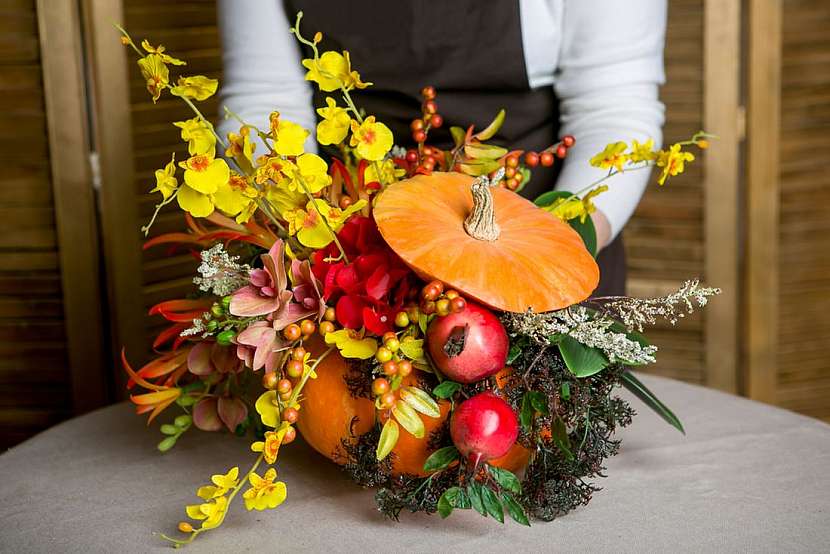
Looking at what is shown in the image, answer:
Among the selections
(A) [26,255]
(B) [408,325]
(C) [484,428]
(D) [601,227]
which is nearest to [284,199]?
(B) [408,325]

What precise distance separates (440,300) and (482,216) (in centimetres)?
9

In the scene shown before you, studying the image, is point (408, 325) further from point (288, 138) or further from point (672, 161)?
point (672, 161)

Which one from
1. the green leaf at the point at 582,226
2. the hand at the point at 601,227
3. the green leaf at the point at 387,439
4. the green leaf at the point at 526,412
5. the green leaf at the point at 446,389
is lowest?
the green leaf at the point at 387,439

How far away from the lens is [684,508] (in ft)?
2.63

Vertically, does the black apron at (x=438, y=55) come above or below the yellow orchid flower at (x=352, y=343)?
above

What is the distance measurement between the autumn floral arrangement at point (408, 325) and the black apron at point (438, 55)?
470 mm

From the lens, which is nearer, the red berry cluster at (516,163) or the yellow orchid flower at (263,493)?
the yellow orchid flower at (263,493)

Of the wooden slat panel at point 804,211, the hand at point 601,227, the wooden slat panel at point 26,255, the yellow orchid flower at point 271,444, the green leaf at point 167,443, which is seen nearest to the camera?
the yellow orchid flower at point 271,444

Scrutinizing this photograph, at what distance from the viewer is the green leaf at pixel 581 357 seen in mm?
739

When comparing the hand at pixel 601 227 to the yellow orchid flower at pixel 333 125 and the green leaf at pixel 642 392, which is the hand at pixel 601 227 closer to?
the green leaf at pixel 642 392

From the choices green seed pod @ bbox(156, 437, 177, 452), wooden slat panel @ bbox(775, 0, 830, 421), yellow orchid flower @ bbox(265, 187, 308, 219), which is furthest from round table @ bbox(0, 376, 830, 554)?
wooden slat panel @ bbox(775, 0, 830, 421)

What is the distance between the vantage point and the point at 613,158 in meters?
0.86

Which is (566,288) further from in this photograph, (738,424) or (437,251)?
(738,424)

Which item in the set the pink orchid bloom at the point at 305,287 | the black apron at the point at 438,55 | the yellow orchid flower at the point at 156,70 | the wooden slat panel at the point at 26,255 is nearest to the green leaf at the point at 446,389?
the pink orchid bloom at the point at 305,287
